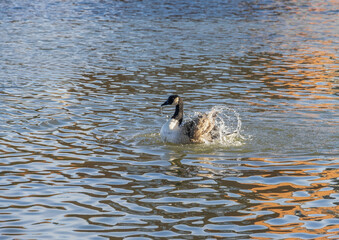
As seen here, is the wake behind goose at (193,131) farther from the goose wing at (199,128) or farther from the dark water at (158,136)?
the dark water at (158,136)

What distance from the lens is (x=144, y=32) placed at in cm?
3384

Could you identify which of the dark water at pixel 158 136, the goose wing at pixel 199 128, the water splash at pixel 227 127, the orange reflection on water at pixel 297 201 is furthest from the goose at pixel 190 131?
the orange reflection on water at pixel 297 201

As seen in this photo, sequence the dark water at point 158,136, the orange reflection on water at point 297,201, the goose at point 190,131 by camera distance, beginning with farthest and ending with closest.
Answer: the goose at point 190,131 < the dark water at point 158,136 < the orange reflection on water at point 297,201

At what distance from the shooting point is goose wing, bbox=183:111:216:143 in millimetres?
15086

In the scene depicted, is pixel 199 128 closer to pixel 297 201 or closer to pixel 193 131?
pixel 193 131

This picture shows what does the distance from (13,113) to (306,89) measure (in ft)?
31.8

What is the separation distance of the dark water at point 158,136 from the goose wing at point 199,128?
0.34m

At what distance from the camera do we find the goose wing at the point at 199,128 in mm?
15086

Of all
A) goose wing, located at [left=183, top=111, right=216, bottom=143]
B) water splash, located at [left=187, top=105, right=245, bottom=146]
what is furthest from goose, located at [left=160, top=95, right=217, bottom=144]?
water splash, located at [left=187, top=105, right=245, bottom=146]

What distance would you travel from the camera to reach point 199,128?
49.7 feet

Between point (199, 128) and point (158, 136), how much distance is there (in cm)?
114

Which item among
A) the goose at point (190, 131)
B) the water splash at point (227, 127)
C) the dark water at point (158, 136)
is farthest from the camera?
the water splash at point (227, 127)

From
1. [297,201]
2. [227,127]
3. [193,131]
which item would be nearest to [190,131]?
[193,131]

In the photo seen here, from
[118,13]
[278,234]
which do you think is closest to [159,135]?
[278,234]
